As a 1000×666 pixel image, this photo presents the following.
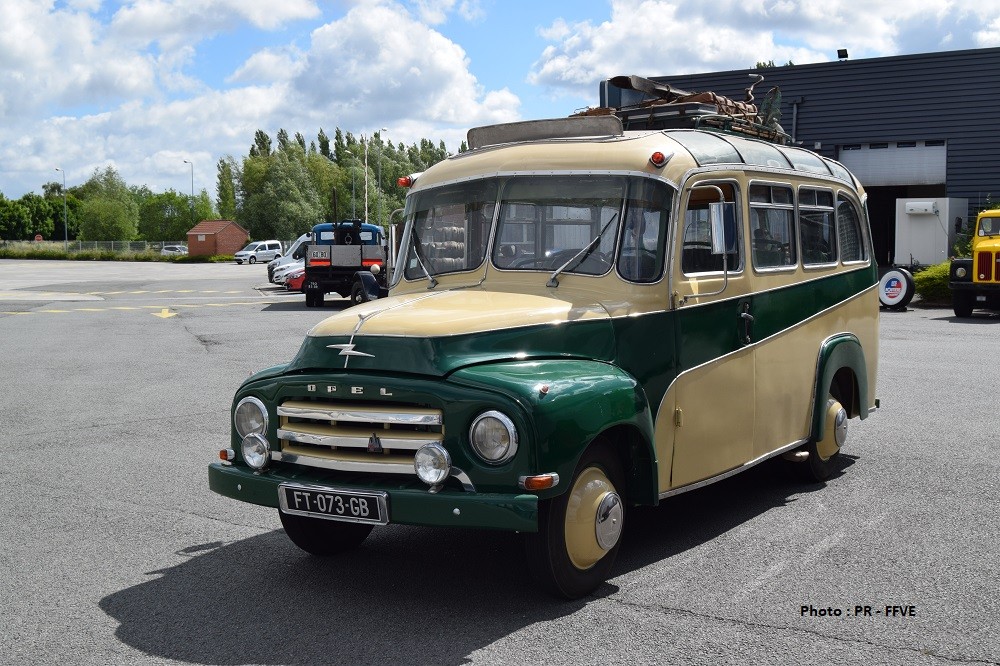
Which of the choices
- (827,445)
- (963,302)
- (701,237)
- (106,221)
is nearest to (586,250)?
(701,237)

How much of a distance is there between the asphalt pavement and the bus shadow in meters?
0.01


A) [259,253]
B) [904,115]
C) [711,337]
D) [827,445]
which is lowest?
[827,445]

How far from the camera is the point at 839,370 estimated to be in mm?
8227

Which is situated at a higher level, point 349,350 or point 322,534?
point 349,350

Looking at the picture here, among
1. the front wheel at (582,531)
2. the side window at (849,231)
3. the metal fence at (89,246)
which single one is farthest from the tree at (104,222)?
the front wheel at (582,531)

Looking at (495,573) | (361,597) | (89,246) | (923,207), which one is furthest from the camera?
(89,246)

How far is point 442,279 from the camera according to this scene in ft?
20.9

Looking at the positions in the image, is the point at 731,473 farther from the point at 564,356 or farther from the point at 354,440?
the point at 354,440

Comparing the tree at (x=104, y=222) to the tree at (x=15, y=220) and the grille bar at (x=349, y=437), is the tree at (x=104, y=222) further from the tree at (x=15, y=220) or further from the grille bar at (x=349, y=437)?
the grille bar at (x=349, y=437)

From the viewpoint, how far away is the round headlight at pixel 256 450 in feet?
17.5

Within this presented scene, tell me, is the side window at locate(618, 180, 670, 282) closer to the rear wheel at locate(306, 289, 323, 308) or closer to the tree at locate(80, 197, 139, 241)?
the rear wheel at locate(306, 289, 323, 308)

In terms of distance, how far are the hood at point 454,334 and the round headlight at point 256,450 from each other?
38cm

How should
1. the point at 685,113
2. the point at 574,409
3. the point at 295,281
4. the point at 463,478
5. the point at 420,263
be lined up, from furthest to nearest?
→ the point at 295,281 < the point at 685,113 < the point at 420,263 < the point at 574,409 < the point at 463,478

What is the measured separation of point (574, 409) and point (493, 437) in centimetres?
40
